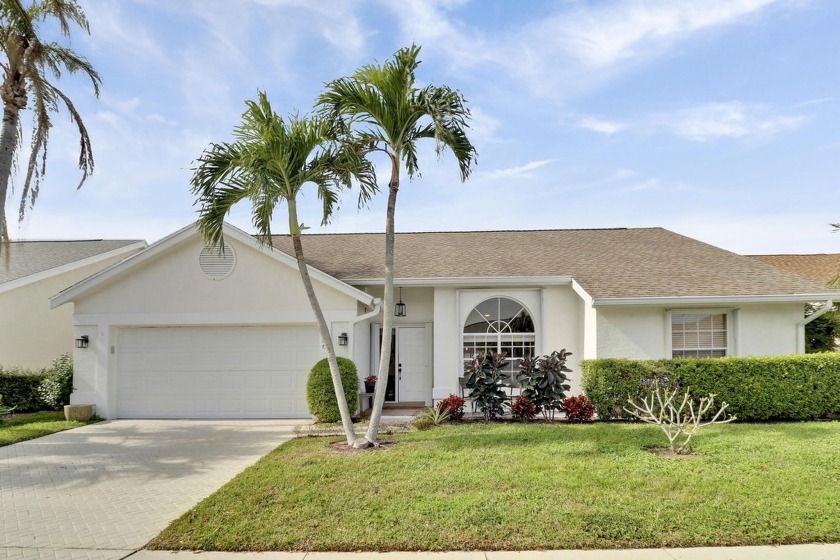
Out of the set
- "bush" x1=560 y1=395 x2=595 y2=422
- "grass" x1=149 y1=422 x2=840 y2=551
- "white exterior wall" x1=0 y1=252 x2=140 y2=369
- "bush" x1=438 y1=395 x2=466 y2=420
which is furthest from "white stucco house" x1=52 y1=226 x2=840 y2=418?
"grass" x1=149 y1=422 x2=840 y2=551

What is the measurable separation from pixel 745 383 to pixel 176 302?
13.1 meters

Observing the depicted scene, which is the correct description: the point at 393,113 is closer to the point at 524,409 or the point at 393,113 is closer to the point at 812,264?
the point at 524,409

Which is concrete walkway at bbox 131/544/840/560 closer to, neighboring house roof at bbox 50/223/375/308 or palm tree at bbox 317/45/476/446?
palm tree at bbox 317/45/476/446

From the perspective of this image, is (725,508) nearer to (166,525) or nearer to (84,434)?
(166,525)

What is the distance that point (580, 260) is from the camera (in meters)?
14.3

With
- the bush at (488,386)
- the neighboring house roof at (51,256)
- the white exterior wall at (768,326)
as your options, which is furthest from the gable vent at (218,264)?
the white exterior wall at (768,326)

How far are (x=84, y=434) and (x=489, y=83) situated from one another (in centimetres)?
1166

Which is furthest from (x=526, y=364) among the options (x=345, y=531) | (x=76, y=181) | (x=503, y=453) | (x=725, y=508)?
(x=76, y=181)

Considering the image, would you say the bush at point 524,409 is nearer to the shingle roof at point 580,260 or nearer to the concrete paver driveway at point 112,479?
the shingle roof at point 580,260

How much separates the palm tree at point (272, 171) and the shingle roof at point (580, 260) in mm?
4273

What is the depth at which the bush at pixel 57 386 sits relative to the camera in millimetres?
13719

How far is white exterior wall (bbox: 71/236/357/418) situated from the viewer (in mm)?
12547

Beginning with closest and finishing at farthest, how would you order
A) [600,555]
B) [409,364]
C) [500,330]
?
[600,555]
[500,330]
[409,364]

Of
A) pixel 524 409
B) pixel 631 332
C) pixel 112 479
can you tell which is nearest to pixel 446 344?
pixel 524 409
